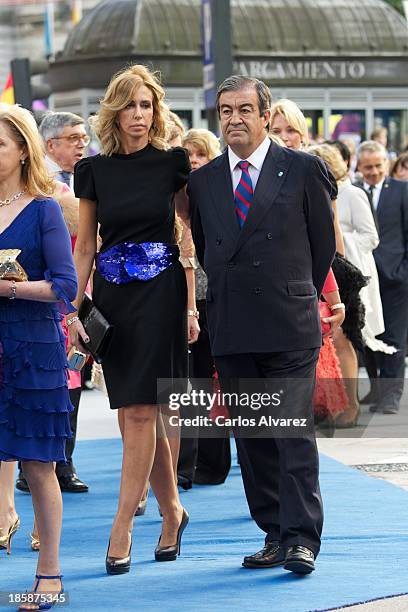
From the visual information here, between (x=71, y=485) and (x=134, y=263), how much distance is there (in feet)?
9.15

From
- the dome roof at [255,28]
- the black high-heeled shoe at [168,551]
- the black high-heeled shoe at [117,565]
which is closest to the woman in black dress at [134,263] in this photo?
the black high-heeled shoe at [117,565]

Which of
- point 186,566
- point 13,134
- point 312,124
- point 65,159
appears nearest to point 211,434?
point 65,159

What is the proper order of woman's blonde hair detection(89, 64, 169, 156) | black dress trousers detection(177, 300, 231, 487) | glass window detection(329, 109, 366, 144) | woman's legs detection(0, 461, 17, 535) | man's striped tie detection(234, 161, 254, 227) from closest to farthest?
man's striped tie detection(234, 161, 254, 227) → woman's blonde hair detection(89, 64, 169, 156) → woman's legs detection(0, 461, 17, 535) → black dress trousers detection(177, 300, 231, 487) → glass window detection(329, 109, 366, 144)

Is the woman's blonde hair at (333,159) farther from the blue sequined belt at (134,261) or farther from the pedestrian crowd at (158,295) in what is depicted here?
the blue sequined belt at (134,261)

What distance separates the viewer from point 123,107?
6.80 m

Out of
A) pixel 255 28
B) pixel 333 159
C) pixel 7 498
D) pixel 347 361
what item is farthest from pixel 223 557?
pixel 255 28

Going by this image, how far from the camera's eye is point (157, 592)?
20.8 feet

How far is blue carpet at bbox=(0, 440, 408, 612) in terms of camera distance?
20.3ft

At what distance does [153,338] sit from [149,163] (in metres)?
0.77

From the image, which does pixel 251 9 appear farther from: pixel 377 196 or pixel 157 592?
pixel 157 592

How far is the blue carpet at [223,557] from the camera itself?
20.3 feet

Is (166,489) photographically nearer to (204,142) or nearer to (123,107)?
(123,107)

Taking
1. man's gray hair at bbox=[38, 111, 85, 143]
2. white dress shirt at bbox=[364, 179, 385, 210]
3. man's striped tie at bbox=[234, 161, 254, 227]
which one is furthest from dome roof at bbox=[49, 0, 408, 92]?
man's striped tie at bbox=[234, 161, 254, 227]

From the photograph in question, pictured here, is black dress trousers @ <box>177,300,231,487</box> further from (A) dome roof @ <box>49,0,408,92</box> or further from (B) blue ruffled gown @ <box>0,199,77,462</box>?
(A) dome roof @ <box>49,0,408,92</box>
